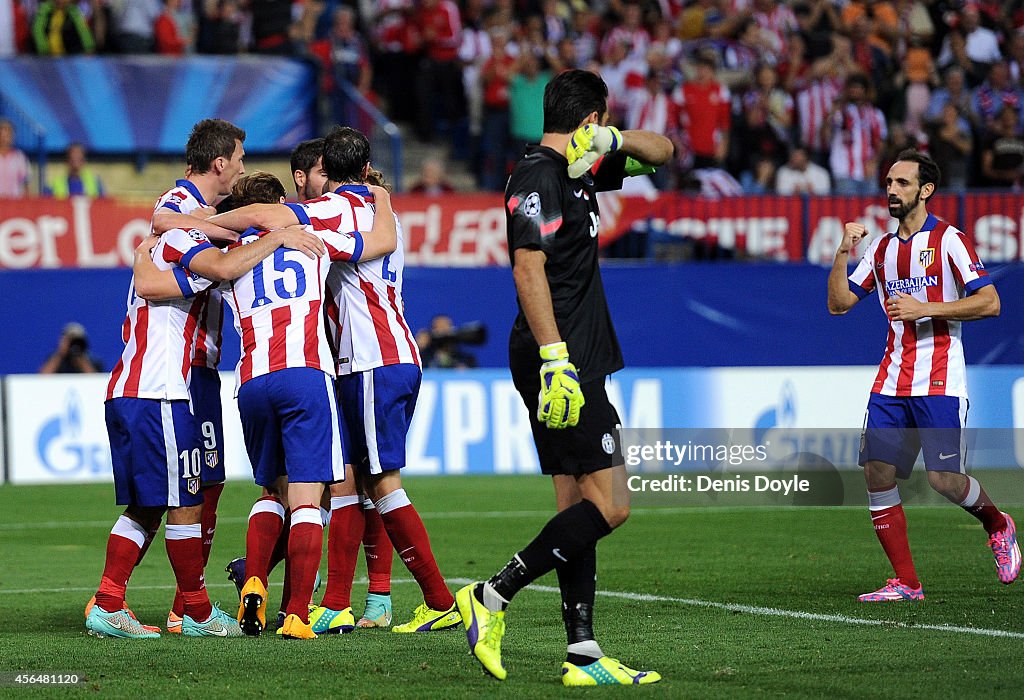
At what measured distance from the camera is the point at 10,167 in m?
17.6

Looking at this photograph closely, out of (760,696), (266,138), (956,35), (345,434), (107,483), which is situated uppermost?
(956,35)

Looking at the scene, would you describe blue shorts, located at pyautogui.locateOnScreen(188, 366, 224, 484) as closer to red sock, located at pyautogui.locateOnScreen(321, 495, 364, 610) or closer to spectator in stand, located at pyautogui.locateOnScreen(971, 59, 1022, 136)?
red sock, located at pyautogui.locateOnScreen(321, 495, 364, 610)

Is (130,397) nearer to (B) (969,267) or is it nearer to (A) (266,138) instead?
(B) (969,267)

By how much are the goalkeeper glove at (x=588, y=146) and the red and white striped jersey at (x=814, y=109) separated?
1439 centimetres

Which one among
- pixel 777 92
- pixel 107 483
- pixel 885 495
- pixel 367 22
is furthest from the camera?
pixel 367 22

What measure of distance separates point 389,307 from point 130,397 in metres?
1.22

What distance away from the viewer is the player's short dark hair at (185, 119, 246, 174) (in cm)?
703

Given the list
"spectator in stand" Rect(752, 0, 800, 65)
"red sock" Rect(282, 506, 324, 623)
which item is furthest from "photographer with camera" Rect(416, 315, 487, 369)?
"red sock" Rect(282, 506, 324, 623)

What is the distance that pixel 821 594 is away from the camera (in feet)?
26.0

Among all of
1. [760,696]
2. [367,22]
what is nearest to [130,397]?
[760,696]

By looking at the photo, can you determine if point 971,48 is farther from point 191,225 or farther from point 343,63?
point 191,225

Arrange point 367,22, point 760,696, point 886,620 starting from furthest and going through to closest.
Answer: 1. point 367,22
2. point 886,620
3. point 760,696

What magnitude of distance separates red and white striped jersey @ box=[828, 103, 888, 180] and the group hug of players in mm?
12802

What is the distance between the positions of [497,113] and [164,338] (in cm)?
1294
